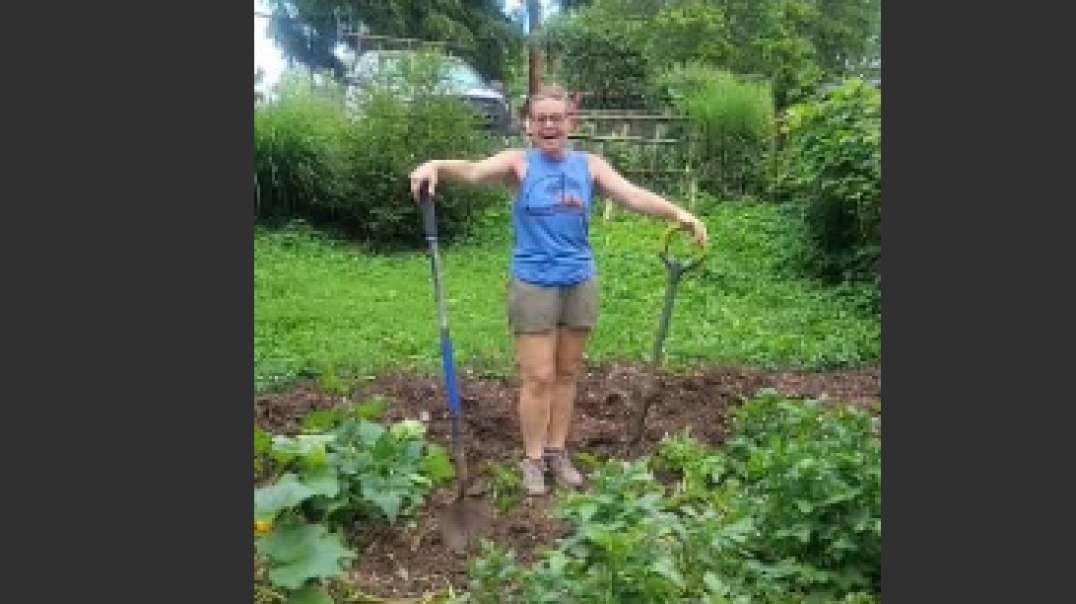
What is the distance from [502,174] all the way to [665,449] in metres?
1.34

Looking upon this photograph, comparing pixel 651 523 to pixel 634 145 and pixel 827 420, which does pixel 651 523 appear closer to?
pixel 827 420

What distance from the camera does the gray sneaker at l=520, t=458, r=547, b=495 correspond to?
469 cm

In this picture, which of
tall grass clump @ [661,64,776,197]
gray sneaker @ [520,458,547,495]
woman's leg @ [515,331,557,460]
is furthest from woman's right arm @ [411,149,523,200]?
tall grass clump @ [661,64,776,197]

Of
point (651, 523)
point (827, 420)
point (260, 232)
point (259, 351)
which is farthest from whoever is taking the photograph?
point (260, 232)

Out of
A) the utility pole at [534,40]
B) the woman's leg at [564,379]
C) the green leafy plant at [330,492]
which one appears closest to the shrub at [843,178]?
the woman's leg at [564,379]

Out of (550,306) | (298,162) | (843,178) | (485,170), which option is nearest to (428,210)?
(485,170)

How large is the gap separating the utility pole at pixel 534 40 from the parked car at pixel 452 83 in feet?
5.04

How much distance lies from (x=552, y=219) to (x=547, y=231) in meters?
0.05

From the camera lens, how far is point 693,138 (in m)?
13.8

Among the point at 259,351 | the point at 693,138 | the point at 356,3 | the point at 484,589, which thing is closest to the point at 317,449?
the point at 484,589

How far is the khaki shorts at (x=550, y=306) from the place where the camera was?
4.52 meters

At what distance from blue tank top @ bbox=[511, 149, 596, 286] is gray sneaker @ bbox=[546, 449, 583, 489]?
76cm

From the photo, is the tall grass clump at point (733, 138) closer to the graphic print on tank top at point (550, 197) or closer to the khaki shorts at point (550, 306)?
the khaki shorts at point (550, 306)

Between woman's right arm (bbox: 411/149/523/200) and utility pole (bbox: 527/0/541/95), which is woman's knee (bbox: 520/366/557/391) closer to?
woman's right arm (bbox: 411/149/523/200)
